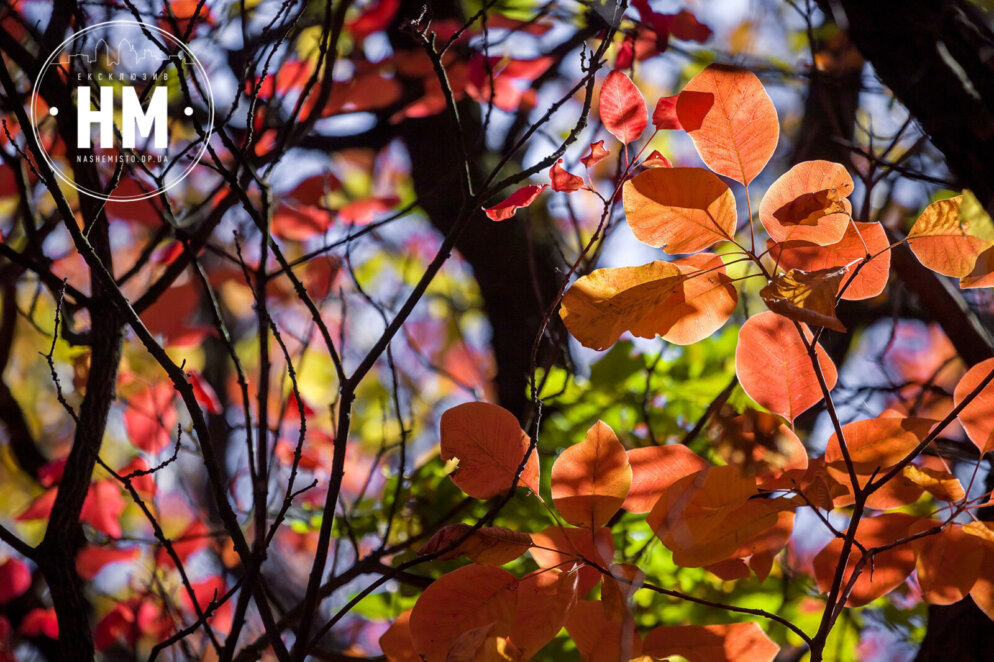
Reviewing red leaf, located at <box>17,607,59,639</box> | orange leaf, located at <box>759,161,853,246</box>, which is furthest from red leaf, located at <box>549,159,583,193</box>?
red leaf, located at <box>17,607,59,639</box>

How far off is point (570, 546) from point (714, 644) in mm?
132

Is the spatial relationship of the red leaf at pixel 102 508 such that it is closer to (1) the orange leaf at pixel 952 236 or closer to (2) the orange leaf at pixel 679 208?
(2) the orange leaf at pixel 679 208

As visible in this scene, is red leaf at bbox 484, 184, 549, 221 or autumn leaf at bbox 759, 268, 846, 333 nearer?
autumn leaf at bbox 759, 268, 846, 333

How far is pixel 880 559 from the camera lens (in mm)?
573

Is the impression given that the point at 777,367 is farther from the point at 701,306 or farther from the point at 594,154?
the point at 594,154

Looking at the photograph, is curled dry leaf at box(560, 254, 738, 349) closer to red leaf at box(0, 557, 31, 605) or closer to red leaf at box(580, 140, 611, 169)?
red leaf at box(580, 140, 611, 169)

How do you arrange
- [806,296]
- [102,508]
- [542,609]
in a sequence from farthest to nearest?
[102,508]
[542,609]
[806,296]

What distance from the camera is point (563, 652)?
0.79 metres

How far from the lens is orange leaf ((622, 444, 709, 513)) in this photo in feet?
1.81

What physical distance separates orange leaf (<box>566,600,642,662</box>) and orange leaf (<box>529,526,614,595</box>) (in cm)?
3

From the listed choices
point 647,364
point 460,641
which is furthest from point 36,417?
point 460,641

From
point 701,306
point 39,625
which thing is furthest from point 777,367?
point 39,625

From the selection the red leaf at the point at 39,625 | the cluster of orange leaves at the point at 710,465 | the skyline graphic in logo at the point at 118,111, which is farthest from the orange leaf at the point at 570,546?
the red leaf at the point at 39,625

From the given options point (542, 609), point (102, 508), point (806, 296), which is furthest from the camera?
point (102, 508)
